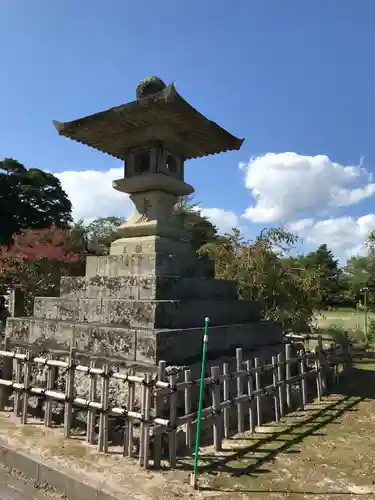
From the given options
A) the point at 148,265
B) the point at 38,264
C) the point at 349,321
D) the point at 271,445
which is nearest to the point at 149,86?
the point at 148,265

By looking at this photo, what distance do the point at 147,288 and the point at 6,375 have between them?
2527 millimetres

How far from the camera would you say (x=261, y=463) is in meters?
3.99

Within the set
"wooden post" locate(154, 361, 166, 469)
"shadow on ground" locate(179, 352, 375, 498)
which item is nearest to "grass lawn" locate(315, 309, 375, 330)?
"shadow on ground" locate(179, 352, 375, 498)

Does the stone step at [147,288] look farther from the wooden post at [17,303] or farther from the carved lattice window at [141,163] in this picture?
the wooden post at [17,303]

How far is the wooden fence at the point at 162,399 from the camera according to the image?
390cm

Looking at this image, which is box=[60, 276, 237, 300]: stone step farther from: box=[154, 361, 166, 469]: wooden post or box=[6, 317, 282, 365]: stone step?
box=[154, 361, 166, 469]: wooden post

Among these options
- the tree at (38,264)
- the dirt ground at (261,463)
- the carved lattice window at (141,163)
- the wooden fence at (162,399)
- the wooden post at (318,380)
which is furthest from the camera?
the tree at (38,264)

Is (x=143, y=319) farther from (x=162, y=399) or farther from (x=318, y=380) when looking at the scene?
(x=318, y=380)

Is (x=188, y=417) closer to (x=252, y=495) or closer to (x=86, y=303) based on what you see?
(x=252, y=495)

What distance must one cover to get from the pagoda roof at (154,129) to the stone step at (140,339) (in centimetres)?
326

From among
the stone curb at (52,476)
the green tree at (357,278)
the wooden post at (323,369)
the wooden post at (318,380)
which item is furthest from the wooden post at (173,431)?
the green tree at (357,278)

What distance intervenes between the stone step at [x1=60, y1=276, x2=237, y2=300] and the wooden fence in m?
1.29

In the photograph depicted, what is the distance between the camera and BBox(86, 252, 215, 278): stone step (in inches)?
240

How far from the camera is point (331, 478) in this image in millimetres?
3703
